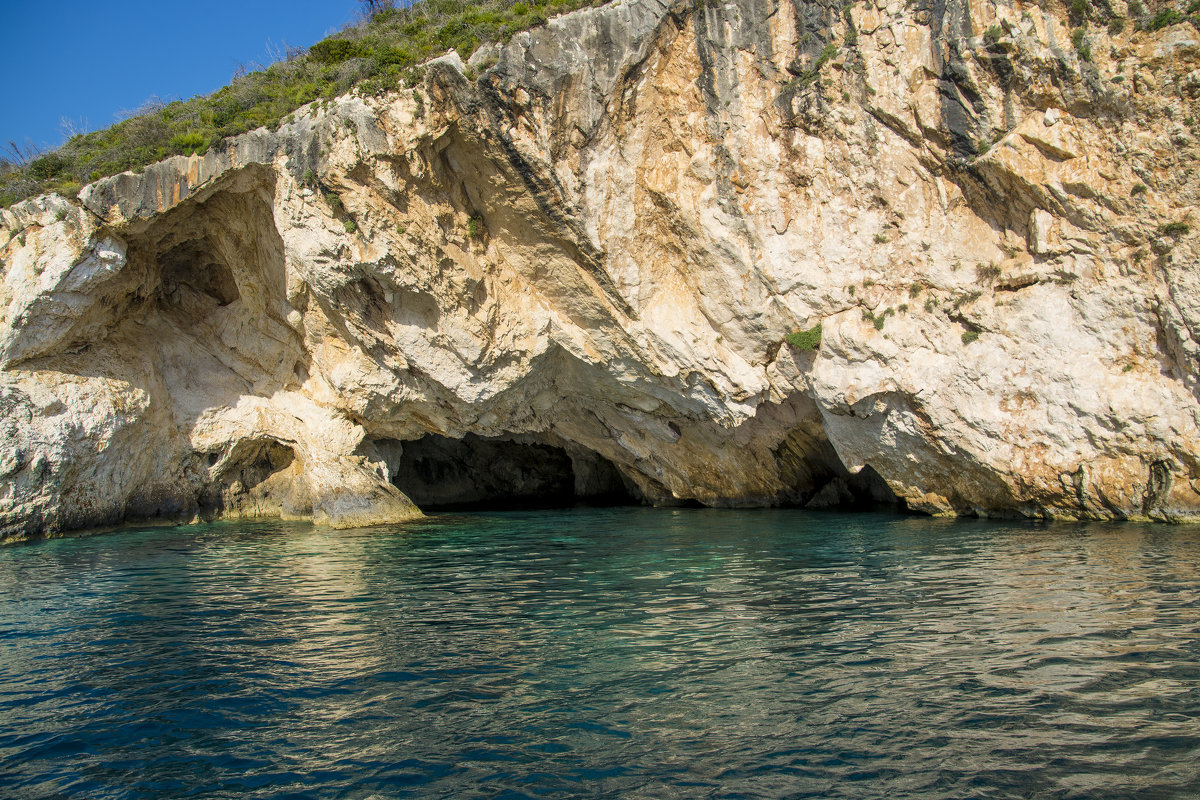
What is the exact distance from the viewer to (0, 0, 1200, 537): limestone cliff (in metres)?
15.1

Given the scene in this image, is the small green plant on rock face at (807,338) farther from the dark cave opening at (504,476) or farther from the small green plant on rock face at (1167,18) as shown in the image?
the dark cave opening at (504,476)

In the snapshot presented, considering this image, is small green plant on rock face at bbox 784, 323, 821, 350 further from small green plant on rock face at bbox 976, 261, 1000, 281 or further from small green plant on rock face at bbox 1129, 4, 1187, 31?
small green plant on rock face at bbox 1129, 4, 1187, 31

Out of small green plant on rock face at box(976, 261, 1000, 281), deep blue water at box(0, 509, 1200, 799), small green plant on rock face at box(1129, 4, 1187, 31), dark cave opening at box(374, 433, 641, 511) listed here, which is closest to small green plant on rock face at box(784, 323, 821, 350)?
small green plant on rock face at box(976, 261, 1000, 281)

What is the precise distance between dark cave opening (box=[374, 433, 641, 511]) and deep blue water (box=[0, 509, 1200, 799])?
1562cm

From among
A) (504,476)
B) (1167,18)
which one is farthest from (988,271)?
(504,476)

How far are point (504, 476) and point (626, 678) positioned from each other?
83.3 ft

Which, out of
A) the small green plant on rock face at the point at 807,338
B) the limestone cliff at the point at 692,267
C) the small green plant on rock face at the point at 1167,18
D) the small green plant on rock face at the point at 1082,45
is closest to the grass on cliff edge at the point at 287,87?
the limestone cliff at the point at 692,267

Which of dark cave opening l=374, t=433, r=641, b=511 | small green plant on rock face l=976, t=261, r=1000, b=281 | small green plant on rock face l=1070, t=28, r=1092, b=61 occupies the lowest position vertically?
dark cave opening l=374, t=433, r=641, b=511

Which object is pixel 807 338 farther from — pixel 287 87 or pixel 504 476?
pixel 504 476

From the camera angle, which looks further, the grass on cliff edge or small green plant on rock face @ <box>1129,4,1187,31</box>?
the grass on cliff edge

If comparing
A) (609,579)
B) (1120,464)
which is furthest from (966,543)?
(609,579)

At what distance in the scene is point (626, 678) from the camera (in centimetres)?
668

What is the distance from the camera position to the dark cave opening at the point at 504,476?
92.4ft

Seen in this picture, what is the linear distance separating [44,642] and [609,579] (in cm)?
695
